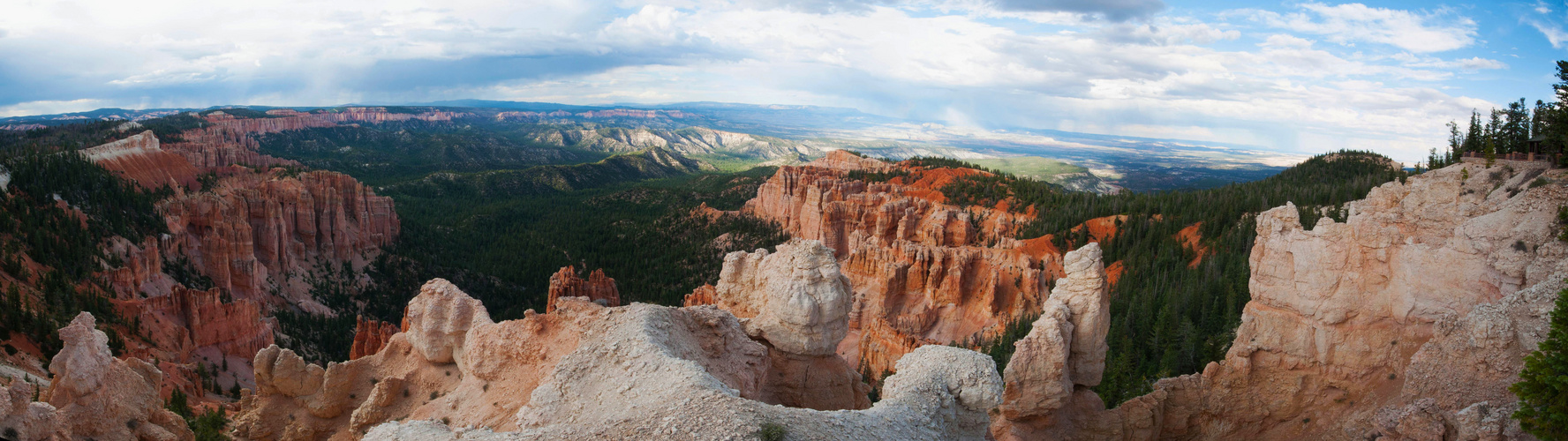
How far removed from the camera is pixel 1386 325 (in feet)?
56.0

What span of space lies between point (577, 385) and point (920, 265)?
136ft

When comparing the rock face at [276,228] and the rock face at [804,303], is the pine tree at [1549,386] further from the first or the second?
the rock face at [276,228]

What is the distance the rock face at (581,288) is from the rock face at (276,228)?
928 inches

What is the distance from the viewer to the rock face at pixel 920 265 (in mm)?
47094

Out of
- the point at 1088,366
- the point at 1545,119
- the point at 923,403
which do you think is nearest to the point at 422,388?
the point at 923,403

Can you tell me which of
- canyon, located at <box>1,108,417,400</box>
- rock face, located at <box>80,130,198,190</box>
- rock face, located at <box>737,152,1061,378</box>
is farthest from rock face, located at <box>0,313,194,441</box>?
rock face, located at <box>80,130,198,190</box>

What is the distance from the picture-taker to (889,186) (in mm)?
75438

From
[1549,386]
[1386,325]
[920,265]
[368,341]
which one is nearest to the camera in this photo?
[1549,386]

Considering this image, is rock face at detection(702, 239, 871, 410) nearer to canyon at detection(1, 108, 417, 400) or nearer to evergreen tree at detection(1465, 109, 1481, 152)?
canyon at detection(1, 108, 417, 400)

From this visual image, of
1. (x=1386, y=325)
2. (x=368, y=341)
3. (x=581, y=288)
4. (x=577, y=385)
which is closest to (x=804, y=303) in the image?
(x=577, y=385)

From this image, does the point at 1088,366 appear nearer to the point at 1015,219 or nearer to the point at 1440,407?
the point at 1440,407

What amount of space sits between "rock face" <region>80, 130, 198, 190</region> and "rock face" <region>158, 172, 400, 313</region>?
3.87 meters

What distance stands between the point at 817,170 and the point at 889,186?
57.4 feet

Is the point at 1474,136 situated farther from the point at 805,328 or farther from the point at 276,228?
→ the point at 276,228
